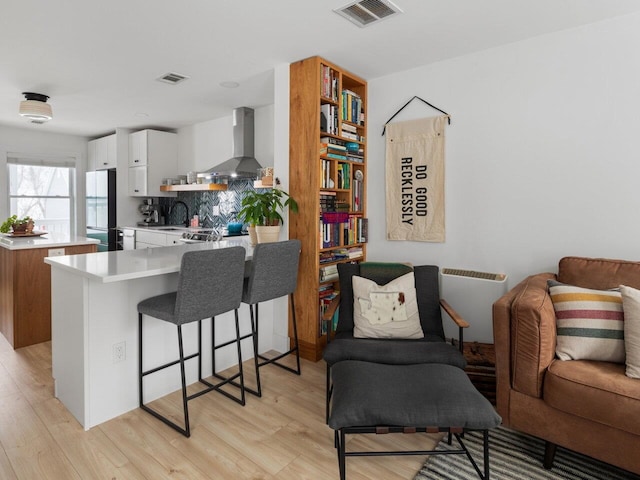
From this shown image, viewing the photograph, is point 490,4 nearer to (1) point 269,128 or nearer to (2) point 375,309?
(2) point 375,309

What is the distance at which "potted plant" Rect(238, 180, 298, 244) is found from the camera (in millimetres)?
3078

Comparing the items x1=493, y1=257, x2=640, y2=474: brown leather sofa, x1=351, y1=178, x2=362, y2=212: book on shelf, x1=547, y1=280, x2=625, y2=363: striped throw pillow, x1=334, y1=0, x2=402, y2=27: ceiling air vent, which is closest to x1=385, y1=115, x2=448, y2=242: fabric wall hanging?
x1=351, y1=178, x2=362, y2=212: book on shelf

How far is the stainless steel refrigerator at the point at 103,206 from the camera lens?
18.9 feet

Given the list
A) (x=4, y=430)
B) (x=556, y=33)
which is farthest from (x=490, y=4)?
(x=4, y=430)

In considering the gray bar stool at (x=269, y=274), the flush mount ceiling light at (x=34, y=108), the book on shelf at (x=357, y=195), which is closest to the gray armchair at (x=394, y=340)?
the gray bar stool at (x=269, y=274)

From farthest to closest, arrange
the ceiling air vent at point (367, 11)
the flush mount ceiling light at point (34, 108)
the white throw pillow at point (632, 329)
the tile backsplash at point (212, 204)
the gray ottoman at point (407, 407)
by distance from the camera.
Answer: the tile backsplash at point (212, 204)
the flush mount ceiling light at point (34, 108)
the ceiling air vent at point (367, 11)
the white throw pillow at point (632, 329)
the gray ottoman at point (407, 407)

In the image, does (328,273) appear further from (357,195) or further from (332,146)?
(332,146)

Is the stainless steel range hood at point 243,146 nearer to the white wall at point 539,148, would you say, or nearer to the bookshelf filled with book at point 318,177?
the bookshelf filled with book at point 318,177

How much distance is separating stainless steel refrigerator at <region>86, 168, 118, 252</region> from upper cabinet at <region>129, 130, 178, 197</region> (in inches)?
11.9

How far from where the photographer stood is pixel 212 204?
5.45 meters

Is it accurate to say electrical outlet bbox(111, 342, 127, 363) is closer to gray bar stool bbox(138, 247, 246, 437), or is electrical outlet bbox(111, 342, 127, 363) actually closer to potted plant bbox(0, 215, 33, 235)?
gray bar stool bbox(138, 247, 246, 437)

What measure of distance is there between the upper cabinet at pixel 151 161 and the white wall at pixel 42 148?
1351 millimetres

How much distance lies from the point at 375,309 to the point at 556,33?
7.21 ft

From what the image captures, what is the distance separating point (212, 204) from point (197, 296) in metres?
3.55
